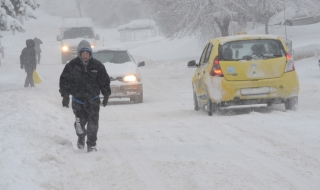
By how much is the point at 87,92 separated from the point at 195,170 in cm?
241

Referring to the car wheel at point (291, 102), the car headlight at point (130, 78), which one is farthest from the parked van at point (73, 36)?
the car wheel at point (291, 102)

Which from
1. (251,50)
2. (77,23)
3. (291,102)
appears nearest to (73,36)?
(77,23)

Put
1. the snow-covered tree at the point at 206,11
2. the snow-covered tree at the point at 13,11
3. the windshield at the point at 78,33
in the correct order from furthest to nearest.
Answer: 1. the windshield at the point at 78,33
2. the snow-covered tree at the point at 206,11
3. the snow-covered tree at the point at 13,11

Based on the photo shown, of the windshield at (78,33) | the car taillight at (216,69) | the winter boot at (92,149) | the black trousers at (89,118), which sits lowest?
the winter boot at (92,149)

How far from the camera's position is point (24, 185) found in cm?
593

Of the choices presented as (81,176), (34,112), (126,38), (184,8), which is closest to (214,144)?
(81,176)

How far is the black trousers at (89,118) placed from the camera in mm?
8688

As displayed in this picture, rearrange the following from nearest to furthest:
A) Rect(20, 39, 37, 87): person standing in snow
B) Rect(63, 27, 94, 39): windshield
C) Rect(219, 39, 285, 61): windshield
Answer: Rect(219, 39, 285, 61): windshield < Rect(20, 39, 37, 87): person standing in snow < Rect(63, 27, 94, 39): windshield

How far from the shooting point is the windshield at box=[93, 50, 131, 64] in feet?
59.6

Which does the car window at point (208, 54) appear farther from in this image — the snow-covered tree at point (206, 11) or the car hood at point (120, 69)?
the snow-covered tree at point (206, 11)

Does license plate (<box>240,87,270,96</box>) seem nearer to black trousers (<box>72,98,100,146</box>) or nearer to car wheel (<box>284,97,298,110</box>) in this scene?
car wheel (<box>284,97,298,110</box>)

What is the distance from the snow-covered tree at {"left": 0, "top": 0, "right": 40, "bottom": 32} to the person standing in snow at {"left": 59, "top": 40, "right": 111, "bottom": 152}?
15.0 meters

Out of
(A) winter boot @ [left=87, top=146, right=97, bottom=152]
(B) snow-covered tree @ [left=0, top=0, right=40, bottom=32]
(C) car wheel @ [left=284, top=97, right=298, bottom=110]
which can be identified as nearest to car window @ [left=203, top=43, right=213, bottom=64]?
(C) car wheel @ [left=284, top=97, right=298, bottom=110]

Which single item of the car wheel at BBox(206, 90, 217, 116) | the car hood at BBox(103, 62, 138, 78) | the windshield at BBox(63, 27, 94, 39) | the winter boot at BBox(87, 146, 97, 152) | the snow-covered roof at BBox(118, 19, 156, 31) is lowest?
the winter boot at BBox(87, 146, 97, 152)
